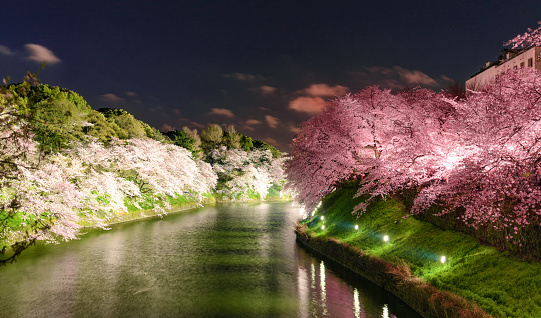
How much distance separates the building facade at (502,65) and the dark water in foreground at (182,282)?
41.0 metres

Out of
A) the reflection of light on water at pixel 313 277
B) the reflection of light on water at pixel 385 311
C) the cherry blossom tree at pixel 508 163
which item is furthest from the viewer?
the reflection of light on water at pixel 313 277

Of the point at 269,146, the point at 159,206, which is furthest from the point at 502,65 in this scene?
the point at 269,146

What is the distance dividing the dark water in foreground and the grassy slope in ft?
7.04

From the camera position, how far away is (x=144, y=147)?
4778cm

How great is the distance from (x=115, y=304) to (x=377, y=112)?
2284cm

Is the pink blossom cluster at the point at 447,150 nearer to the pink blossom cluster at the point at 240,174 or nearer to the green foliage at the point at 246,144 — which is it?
the pink blossom cluster at the point at 240,174

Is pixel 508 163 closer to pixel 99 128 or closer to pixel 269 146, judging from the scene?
pixel 99 128

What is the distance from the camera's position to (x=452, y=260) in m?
15.5

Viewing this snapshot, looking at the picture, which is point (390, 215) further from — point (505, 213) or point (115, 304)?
point (115, 304)

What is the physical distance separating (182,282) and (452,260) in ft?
43.3

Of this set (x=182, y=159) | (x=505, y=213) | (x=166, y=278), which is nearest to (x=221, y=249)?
(x=166, y=278)

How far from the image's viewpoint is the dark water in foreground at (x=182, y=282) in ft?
50.2

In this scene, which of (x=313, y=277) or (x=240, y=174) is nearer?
(x=313, y=277)

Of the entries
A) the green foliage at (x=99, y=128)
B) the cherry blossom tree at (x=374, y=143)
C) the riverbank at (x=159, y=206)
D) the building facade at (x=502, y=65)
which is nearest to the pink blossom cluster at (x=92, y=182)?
the riverbank at (x=159, y=206)
